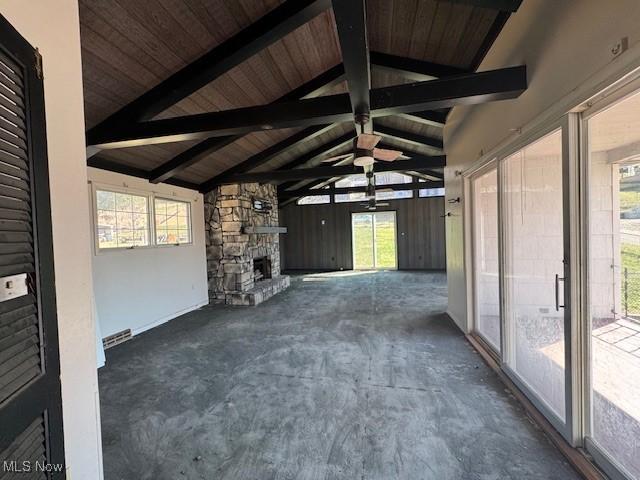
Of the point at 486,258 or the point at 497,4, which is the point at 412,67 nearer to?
the point at 497,4

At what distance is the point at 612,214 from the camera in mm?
1611

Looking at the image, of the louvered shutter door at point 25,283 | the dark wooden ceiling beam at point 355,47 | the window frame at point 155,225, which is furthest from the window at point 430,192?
the louvered shutter door at point 25,283

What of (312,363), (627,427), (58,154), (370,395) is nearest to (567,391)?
(627,427)

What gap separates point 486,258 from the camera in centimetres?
336

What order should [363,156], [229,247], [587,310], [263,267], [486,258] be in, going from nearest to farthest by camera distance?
[587,310] → [363,156] → [486,258] → [229,247] → [263,267]

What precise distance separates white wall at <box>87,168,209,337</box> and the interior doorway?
5.78 m

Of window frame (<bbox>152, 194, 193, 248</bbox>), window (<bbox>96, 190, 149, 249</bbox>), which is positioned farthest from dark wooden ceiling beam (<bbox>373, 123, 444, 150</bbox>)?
window (<bbox>96, 190, 149, 249</bbox>)

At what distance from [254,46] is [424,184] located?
24.3 ft

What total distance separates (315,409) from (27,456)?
1815mm

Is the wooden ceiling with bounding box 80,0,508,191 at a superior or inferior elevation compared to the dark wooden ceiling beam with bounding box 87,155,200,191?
superior

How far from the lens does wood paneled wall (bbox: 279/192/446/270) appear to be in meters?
9.91

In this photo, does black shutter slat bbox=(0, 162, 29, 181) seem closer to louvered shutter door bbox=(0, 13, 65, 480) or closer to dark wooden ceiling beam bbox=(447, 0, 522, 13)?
louvered shutter door bbox=(0, 13, 65, 480)

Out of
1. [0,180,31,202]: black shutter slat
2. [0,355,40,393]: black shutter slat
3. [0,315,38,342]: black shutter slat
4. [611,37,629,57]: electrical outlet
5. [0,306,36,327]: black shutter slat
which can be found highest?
[611,37,629,57]: electrical outlet

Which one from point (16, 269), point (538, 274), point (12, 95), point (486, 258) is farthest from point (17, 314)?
point (486, 258)
